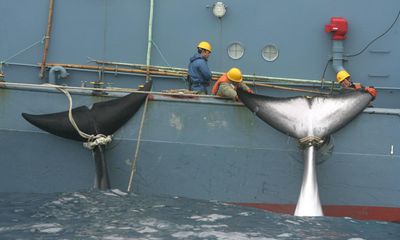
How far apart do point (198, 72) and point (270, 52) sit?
1298 mm

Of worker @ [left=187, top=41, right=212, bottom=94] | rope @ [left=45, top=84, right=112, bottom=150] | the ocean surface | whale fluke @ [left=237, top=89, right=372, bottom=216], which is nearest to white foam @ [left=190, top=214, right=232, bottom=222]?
the ocean surface

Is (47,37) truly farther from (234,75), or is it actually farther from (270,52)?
(270,52)

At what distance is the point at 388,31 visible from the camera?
11.5 metres

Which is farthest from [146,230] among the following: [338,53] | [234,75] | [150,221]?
[338,53]

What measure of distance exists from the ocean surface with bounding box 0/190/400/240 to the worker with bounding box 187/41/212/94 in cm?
176

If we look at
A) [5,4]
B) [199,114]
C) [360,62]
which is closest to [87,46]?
[5,4]

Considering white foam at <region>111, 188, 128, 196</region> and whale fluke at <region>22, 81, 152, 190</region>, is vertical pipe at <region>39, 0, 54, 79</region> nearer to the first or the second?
whale fluke at <region>22, 81, 152, 190</region>

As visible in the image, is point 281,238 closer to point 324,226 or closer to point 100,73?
point 324,226

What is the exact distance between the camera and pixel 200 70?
1091cm

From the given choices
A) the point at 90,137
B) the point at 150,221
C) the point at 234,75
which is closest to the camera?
the point at 150,221

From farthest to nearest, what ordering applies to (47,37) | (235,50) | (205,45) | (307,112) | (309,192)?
(235,50), (47,37), (205,45), (307,112), (309,192)

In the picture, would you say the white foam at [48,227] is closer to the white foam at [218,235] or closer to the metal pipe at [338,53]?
the white foam at [218,235]

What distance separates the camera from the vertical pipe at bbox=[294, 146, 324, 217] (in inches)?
395

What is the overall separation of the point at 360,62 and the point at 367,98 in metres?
1.22
